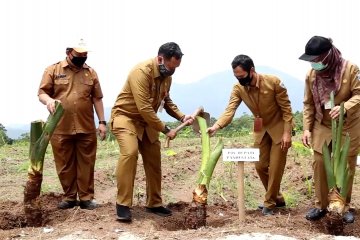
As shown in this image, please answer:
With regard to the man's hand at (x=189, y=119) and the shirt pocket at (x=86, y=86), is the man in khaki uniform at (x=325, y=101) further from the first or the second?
the shirt pocket at (x=86, y=86)

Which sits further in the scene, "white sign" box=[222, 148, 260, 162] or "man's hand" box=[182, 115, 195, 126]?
"man's hand" box=[182, 115, 195, 126]

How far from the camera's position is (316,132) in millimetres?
5555

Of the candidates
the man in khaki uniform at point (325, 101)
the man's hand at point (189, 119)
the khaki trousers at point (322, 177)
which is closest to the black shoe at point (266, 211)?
the man in khaki uniform at point (325, 101)

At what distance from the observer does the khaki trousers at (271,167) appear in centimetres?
579

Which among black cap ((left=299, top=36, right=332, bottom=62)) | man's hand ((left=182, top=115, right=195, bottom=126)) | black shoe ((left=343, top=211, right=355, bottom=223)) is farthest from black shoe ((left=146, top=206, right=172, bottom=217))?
black cap ((left=299, top=36, right=332, bottom=62))

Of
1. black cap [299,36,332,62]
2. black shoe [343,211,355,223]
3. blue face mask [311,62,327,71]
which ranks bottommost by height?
black shoe [343,211,355,223]

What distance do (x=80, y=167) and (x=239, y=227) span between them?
2.03 m

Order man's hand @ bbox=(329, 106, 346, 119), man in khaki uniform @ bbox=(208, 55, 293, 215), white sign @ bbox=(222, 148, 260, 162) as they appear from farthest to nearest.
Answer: man in khaki uniform @ bbox=(208, 55, 293, 215) → white sign @ bbox=(222, 148, 260, 162) → man's hand @ bbox=(329, 106, 346, 119)

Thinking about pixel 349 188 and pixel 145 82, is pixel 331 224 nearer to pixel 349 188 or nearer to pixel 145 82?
pixel 349 188

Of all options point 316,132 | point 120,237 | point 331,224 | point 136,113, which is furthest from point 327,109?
point 120,237

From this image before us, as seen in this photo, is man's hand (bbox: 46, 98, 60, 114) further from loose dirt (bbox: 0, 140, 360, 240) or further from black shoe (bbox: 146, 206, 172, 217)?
black shoe (bbox: 146, 206, 172, 217)

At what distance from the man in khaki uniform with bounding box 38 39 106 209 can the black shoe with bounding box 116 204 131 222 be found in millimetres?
671

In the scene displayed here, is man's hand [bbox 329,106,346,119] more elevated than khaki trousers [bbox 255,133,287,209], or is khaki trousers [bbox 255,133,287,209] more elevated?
man's hand [bbox 329,106,346,119]

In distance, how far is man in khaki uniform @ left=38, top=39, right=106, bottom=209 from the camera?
5852 mm
